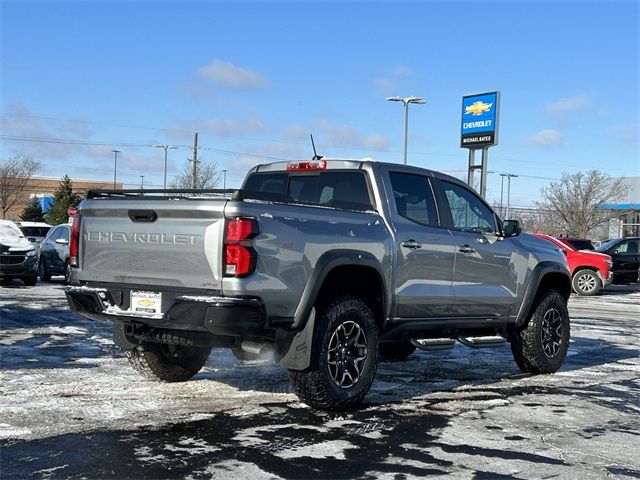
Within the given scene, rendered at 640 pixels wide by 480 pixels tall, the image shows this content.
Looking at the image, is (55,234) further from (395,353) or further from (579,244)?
(579,244)

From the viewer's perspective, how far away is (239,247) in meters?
5.16

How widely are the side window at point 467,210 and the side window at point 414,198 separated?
330 mm

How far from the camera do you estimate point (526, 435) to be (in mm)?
5355

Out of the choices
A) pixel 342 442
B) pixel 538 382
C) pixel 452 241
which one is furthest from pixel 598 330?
pixel 342 442

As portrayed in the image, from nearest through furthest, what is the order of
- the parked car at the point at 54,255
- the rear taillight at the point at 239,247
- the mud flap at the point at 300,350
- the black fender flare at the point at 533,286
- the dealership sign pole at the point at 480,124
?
the rear taillight at the point at 239,247, the mud flap at the point at 300,350, the black fender flare at the point at 533,286, the parked car at the point at 54,255, the dealership sign pole at the point at 480,124

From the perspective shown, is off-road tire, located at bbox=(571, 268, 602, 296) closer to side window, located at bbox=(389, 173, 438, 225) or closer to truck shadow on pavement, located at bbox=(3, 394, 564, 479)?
side window, located at bbox=(389, 173, 438, 225)

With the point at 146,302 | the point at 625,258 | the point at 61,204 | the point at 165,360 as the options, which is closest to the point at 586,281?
the point at 625,258

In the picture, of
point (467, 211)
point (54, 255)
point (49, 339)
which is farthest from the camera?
point (54, 255)

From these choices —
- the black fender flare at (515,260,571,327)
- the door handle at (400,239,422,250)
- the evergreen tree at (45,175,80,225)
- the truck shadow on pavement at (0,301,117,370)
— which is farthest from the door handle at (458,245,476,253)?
the evergreen tree at (45,175,80,225)

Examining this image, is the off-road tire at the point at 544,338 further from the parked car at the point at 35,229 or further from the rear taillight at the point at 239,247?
the parked car at the point at 35,229

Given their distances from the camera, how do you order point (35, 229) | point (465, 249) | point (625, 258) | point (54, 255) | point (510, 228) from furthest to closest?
point (35, 229) < point (625, 258) < point (54, 255) < point (510, 228) < point (465, 249)

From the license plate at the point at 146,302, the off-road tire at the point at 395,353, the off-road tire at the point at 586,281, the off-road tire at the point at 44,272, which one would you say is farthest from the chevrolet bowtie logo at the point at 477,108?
the license plate at the point at 146,302

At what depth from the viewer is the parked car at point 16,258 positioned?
1736cm

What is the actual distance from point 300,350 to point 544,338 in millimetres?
3650
